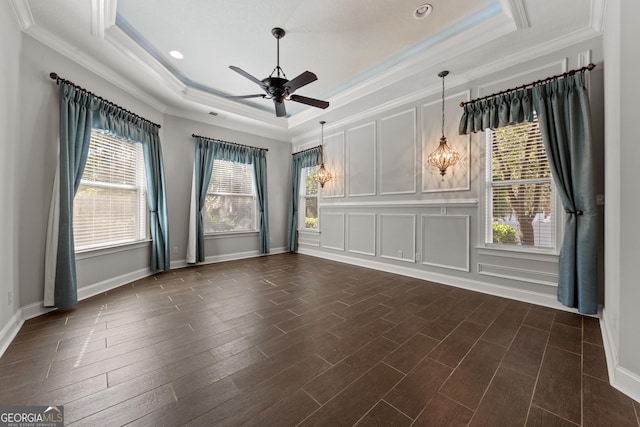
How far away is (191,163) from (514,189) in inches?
207

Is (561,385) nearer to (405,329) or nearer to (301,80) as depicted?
(405,329)

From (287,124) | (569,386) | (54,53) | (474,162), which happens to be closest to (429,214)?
(474,162)

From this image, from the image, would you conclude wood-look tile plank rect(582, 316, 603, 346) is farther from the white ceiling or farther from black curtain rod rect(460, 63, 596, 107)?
the white ceiling

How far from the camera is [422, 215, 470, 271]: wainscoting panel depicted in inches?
135

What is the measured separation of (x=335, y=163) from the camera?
533 centimetres

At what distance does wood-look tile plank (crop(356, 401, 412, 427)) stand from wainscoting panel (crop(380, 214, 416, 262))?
2903 millimetres

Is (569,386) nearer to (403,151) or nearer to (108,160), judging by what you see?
(403,151)

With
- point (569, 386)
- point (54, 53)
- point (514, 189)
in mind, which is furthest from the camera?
point (514, 189)

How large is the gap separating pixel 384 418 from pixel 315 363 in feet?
1.95

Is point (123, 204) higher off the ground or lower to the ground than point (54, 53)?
lower

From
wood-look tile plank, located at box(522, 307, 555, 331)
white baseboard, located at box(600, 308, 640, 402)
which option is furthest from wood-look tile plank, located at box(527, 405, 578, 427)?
wood-look tile plank, located at box(522, 307, 555, 331)

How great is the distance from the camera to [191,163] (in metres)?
4.80

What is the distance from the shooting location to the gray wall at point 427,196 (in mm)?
2812

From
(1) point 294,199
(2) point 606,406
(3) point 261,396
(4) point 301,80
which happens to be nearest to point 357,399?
(3) point 261,396
